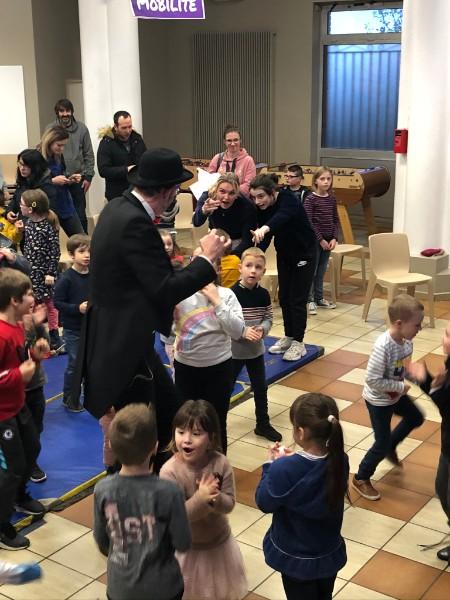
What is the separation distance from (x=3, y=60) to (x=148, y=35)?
2.98m

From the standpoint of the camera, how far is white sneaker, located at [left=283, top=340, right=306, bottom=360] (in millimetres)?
6594

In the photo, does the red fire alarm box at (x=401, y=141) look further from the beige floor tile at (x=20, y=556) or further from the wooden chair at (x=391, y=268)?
the beige floor tile at (x=20, y=556)

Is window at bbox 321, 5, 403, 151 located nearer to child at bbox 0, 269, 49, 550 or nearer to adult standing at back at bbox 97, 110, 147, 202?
adult standing at back at bbox 97, 110, 147, 202

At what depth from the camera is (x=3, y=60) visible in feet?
40.2

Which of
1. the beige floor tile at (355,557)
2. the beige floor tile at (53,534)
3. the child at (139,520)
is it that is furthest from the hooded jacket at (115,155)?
the child at (139,520)

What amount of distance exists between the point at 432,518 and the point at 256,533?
0.97 m

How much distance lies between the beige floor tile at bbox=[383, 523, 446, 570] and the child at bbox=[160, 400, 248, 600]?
102 cm

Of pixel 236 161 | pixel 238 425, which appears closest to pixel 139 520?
pixel 238 425

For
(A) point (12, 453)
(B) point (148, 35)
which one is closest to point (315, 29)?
(B) point (148, 35)

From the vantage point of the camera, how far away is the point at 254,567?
3818 millimetres

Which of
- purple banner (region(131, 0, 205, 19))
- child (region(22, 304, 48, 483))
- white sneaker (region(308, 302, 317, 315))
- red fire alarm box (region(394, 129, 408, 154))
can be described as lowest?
white sneaker (region(308, 302, 317, 315))

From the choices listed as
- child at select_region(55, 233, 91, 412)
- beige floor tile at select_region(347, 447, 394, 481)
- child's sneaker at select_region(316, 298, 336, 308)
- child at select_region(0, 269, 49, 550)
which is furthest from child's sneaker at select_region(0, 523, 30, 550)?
child's sneaker at select_region(316, 298, 336, 308)

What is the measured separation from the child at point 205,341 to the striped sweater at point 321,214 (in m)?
3.76

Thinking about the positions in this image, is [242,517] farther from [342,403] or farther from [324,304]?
[324,304]
